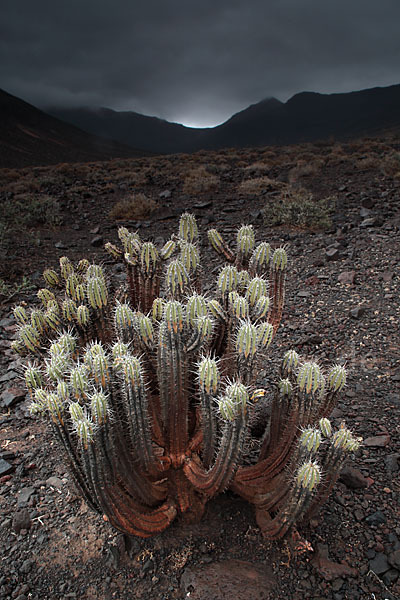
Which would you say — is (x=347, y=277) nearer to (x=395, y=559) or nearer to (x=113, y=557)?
(x=395, y=559)

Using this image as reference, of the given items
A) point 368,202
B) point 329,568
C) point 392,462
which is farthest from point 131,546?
point 368,202

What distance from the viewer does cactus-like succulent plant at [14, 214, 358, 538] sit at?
2.16 metres

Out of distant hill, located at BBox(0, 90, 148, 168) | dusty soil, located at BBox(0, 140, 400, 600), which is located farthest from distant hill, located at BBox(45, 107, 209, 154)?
dusty soil, located at BBox(0, 140, 400, 600)

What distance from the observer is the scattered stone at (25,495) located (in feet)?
9.80

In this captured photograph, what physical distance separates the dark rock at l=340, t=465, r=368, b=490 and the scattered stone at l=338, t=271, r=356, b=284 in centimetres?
416

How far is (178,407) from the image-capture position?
267 cm

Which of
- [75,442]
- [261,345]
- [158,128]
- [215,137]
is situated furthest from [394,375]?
[158,128]

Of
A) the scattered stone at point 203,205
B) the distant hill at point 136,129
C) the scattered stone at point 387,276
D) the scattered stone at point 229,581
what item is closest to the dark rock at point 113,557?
the scattered stone at point 229,581

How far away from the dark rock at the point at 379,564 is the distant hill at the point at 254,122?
104341 mm

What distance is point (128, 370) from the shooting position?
2.23 metres

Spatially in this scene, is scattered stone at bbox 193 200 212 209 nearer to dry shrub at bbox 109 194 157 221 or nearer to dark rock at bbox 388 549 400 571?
dry shrub at bbox 109 194 157 221

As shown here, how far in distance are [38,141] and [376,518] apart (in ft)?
207

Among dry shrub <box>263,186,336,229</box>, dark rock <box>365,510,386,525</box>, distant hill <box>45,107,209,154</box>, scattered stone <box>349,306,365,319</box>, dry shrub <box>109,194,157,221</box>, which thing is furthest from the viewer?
distant hill <box>45,107,209,154</box>

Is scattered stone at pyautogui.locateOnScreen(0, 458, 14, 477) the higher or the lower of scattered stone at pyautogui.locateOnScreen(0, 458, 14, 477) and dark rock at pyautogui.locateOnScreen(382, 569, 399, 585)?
the lower
